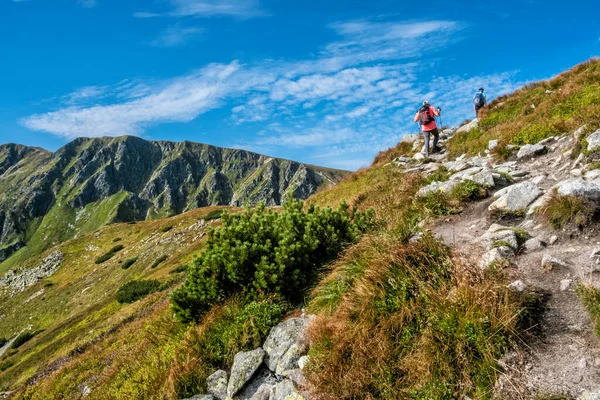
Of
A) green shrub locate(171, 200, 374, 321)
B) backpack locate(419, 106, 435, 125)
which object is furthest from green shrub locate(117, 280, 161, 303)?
green shrub locate(171, 200, 374, 321)

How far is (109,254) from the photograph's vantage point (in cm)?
6700

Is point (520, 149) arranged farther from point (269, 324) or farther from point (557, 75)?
point (557, 75)

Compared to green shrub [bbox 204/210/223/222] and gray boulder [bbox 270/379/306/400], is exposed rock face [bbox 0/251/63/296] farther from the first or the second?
gray boulder [bbox 270/379/306/400]

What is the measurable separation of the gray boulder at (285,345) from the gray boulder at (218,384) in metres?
0.85

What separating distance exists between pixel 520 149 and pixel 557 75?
13827mm

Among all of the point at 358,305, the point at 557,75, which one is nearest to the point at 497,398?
the point at 358,305

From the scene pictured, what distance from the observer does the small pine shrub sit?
20.1 ft

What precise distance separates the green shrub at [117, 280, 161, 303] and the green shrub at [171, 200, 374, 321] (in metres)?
28.2

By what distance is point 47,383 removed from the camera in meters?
14.2

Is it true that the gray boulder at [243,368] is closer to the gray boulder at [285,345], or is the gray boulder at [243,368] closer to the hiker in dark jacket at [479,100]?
the gray boulder at [285,345]

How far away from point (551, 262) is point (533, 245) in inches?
31.3

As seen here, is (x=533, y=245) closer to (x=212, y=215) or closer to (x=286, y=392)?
(x=286, y=392)

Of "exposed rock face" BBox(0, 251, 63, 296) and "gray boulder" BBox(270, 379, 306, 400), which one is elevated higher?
"gray boulder" BBox(270, 379, 306, 400)

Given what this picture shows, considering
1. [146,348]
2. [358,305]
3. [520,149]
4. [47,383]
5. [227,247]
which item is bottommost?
[47,383]
